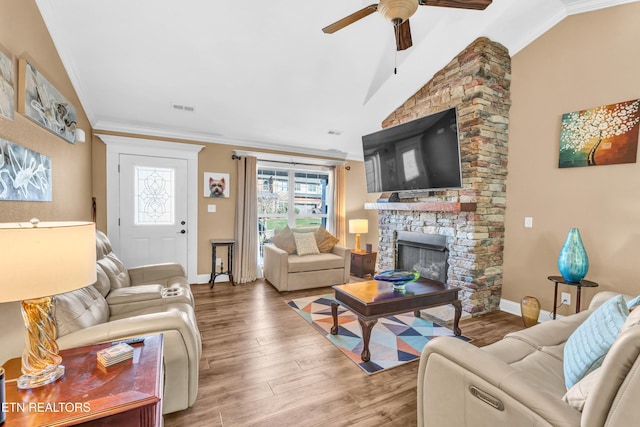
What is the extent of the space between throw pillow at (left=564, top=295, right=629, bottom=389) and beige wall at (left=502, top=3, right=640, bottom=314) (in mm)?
1811

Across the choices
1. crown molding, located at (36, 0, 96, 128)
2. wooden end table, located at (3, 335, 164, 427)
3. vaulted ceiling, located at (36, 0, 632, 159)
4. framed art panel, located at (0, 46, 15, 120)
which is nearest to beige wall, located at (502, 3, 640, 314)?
vaulted ceiling, located at (36, 0, 632, 159)

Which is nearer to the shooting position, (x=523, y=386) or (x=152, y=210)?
(x=523, y=386)

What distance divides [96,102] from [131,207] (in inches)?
56.3

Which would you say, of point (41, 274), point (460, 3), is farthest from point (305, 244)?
point (41, 274)

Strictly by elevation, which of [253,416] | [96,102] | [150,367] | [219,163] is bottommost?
[253,416]

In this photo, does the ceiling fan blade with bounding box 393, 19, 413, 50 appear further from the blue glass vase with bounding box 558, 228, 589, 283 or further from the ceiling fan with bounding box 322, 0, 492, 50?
the blue glass vase with bounding box 558, 228, 589, 283

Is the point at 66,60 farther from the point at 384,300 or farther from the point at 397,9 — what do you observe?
the point at 384,300

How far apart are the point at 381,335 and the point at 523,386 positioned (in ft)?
6.08

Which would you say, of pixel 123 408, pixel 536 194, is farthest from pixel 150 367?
pixel 536 194

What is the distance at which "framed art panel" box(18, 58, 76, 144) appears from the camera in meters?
1.69

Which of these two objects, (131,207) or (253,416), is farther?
(131,207)

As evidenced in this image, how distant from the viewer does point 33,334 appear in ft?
3.55

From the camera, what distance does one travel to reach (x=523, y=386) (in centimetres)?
107

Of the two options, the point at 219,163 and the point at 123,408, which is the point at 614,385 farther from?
the point at 219,163
